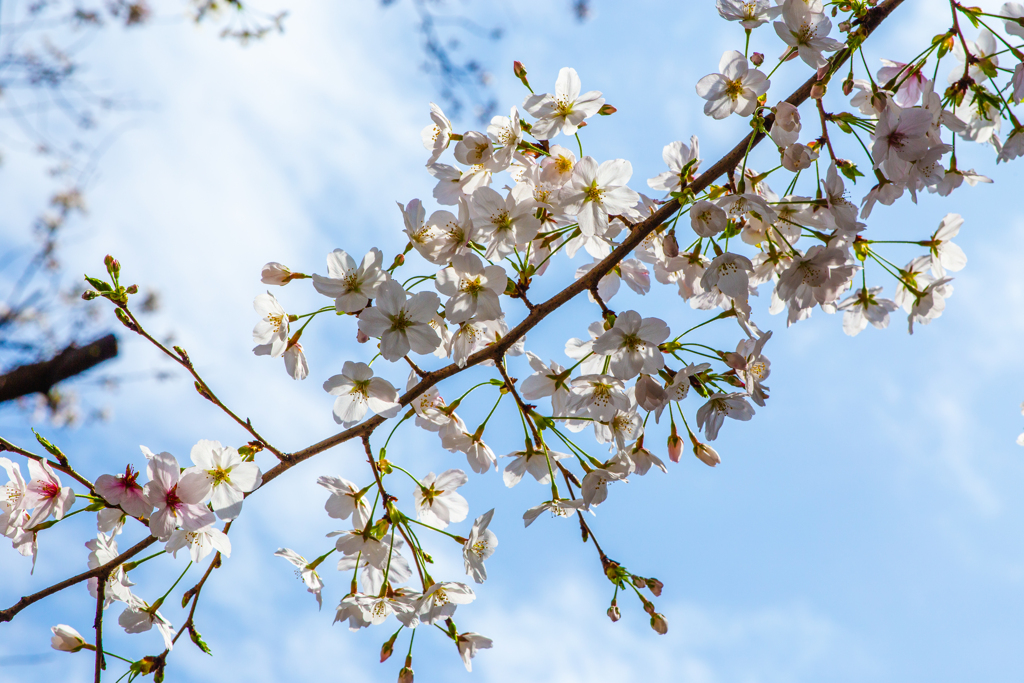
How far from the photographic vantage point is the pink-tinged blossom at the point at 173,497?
5.69 ft

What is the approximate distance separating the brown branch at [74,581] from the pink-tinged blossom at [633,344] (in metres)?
1.43

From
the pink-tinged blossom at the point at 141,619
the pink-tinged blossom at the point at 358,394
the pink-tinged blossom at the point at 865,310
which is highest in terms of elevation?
the pink-tinged blossom at the point at 865,310

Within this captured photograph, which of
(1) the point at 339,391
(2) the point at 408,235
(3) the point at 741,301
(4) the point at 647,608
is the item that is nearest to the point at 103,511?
(1) the point at 339,391

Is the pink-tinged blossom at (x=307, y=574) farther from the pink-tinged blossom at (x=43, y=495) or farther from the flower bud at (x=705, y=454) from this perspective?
the flower bud at (x=705, y=454)

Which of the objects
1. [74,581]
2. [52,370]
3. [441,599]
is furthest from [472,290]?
[74,581]

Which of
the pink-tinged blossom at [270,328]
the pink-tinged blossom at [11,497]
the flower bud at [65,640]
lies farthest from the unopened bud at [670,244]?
the flower bud at [65,640]

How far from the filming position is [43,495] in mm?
1861

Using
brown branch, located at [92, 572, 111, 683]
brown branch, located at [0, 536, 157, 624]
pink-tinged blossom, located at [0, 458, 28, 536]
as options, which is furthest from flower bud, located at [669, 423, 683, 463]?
pink-tinged blossom, located at [0, 458, 28, 536]

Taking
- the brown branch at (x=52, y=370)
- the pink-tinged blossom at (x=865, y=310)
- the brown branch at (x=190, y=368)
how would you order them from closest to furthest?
the brown branch at (x=52, y=370) → the brown branch at (x=190, y=368) → the pink-tinged blossom at (x=865, y=310)

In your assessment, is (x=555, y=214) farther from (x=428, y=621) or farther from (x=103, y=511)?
(x=103, y=511)

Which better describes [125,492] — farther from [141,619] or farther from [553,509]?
[553,509]

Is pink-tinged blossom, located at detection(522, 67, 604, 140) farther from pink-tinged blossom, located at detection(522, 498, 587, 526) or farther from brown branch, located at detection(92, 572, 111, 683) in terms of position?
brown branch, located at detection(92, 572, 111, 683)

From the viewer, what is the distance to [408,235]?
1.98 metres

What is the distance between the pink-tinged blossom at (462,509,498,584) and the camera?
2.13 metres
